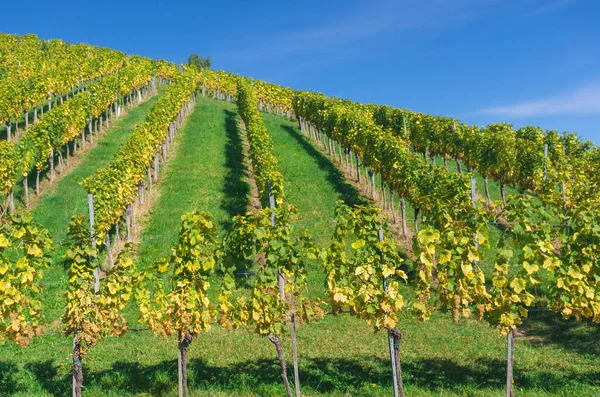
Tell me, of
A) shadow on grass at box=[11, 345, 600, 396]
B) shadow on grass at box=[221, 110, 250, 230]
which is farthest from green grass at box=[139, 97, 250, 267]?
shadow on grass at box=[11, 345, 600, 396]

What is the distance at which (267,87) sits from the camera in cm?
7388

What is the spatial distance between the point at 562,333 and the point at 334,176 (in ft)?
71.4

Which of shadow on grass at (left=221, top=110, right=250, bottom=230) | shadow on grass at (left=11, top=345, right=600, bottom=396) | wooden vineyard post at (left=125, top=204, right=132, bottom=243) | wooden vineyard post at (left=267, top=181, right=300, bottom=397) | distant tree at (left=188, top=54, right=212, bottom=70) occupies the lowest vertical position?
shadow on grass at (left=11, top=345, right=600, bottom=396)

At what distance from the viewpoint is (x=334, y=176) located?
35.1m

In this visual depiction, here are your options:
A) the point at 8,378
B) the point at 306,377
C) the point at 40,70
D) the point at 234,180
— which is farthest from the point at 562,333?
the point at 40,70

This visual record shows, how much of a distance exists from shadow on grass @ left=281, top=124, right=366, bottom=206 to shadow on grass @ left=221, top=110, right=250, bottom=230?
20.1ft

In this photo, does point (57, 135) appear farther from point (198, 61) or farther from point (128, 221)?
point (198, 61)

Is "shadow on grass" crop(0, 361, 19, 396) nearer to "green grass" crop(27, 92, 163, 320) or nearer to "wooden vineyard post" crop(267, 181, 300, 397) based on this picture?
"green grass" crop(27, 92, 163, 320)

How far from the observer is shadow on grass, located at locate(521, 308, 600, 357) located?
13801mm

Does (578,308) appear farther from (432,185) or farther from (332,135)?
(332,135)

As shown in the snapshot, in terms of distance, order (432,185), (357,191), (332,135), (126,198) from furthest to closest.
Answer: (332,135)
(357,191)
(126,198)
(432,185)

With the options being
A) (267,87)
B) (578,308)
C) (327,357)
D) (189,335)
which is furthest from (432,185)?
(267,87)

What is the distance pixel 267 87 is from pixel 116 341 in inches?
2480

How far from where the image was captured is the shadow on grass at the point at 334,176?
29359 millimetres
